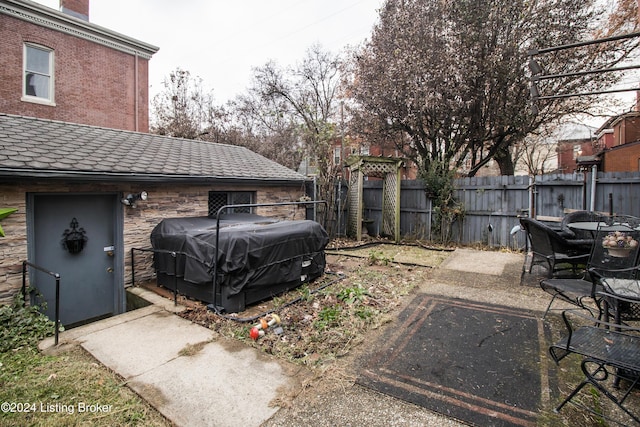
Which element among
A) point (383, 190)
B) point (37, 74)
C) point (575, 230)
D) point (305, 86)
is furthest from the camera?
point (305, 86)

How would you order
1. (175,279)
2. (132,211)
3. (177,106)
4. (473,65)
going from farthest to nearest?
(177,106) < (473,65) < (132,211) < (175,279)

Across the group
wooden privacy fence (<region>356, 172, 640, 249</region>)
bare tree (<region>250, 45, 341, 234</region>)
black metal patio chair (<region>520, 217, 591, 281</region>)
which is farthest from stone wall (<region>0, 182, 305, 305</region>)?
bare tree (<region>250, 45, 341, 234</region>)

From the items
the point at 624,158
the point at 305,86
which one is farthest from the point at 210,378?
the point at 305,86

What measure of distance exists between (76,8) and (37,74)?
3603 mm

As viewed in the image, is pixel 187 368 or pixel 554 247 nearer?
pixel 187 368

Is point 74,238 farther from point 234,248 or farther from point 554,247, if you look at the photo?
point 554,247

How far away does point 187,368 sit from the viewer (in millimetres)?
3127

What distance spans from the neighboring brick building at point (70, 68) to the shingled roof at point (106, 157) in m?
6.74

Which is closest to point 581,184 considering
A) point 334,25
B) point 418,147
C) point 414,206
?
point 414,206

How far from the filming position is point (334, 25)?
43.0 ft

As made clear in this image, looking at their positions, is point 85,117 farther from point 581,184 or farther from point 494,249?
point 581,184

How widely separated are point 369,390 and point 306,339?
1.15 m

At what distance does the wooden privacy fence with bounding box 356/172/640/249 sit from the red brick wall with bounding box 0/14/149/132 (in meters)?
11.9

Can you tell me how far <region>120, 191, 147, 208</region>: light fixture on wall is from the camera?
5.67 m
